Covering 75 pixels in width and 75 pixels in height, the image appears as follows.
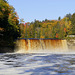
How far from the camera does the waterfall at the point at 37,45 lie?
47156mm

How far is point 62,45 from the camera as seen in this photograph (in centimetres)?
5216

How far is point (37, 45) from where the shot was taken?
48.2 m

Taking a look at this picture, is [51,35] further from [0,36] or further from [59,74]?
[59,74]

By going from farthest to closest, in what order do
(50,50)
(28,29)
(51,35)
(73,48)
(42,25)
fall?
1. (42,25)
2. (28,29)
3. (51,35)
4. (73,48)
5. (50,50)

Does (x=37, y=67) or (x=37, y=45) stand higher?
(x=37, y=45)

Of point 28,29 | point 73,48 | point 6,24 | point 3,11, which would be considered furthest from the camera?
point 28,29

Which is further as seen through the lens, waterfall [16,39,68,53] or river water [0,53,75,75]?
waterfall [16,39,68,53]

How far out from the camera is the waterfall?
47.2 metres

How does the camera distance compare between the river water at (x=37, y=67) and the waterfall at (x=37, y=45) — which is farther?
the waterfall at (x=37, y=45)

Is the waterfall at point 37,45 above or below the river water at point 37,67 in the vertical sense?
above

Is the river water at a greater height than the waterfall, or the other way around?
the waterfall

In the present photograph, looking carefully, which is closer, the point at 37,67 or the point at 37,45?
the point at 37,67

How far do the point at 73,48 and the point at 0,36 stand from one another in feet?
78.2

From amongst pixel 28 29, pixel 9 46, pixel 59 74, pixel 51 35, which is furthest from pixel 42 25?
pixel 59 74
